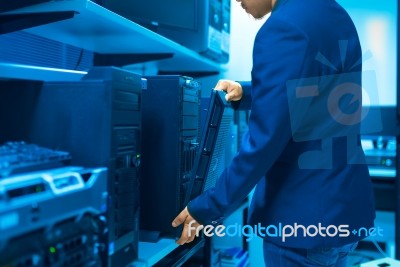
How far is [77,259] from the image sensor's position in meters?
0.73

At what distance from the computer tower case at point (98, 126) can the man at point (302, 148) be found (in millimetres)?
207

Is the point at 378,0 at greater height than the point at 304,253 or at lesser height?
greater

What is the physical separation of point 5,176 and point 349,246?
0.86 meters

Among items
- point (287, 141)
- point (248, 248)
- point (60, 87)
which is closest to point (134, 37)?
point (60, 87)

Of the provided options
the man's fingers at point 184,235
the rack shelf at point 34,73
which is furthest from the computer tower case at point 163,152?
the rack shelf at point 34,73

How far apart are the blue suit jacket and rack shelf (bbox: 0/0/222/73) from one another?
0.47 metres

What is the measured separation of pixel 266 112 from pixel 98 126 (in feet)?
Answer: 1.22

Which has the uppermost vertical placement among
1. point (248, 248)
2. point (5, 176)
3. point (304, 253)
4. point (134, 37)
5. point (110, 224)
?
point (134, 37)

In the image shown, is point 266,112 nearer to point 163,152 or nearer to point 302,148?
point 302,148

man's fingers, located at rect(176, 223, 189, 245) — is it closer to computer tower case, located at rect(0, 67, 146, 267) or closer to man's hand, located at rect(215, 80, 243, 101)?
computer tower case, located at rect(0, 67, 146, 267)

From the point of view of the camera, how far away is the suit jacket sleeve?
944 mm

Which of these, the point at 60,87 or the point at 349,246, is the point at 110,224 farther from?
the point at 349,246

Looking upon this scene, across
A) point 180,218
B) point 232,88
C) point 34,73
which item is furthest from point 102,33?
point 180,218

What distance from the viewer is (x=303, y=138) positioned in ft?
3.38
